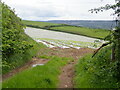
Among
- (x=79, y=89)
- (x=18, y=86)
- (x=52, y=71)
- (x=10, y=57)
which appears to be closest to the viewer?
(x=18, y=86)

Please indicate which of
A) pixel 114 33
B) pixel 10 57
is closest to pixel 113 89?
pixel 114 33

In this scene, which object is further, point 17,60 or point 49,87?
point 17,60

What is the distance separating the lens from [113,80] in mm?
11250

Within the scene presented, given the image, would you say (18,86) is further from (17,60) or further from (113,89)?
(17,60)

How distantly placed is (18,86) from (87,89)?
4.09 meters

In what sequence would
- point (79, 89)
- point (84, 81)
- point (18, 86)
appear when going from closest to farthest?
1. point (18, 86)
2. point (79, 89)
3. point (84, 81)

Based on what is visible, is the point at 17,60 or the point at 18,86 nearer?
the point at 18,86

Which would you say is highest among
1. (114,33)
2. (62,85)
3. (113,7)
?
(113,7)

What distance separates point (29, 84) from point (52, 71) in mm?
4201

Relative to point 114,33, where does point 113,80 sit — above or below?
below

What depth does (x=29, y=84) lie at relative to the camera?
10.6 meters

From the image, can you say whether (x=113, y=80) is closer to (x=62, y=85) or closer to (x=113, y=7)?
(x=62, y=85)

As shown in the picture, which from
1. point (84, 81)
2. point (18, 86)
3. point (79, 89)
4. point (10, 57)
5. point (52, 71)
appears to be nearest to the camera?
point (18, 86)

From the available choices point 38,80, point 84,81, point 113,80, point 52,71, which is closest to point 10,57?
point 52,71
